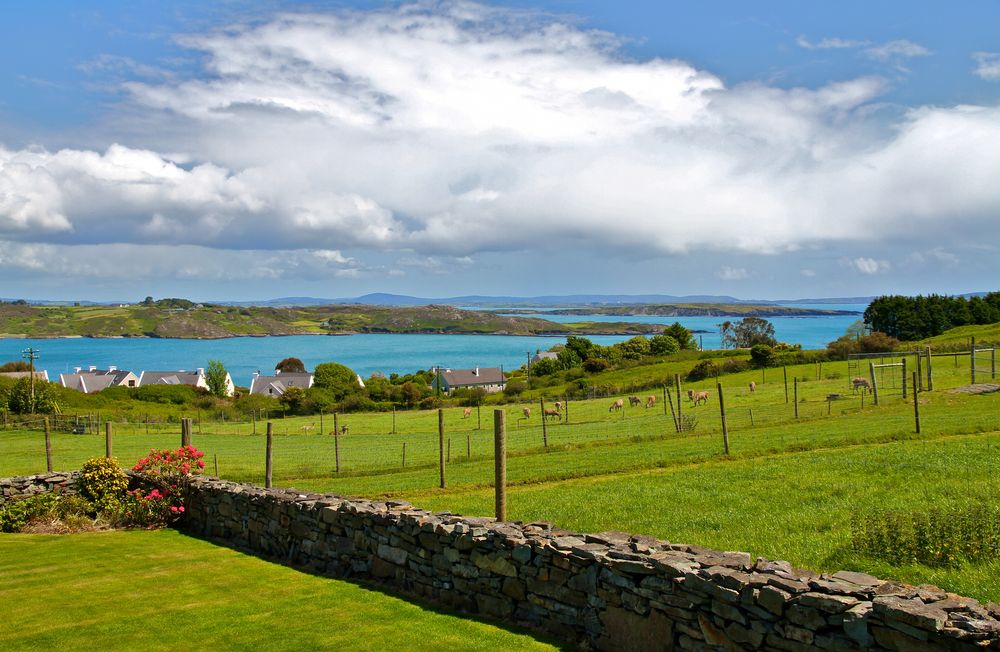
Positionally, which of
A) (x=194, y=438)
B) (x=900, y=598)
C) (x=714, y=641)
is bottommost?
(x=194, y=438)

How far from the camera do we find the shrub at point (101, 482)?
55.9ft

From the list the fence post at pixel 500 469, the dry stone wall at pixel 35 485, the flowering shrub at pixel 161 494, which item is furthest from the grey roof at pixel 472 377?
the fence post at pixel 500 469

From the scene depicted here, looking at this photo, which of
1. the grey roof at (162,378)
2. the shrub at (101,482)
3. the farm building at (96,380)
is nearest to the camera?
the shrub at (101,482)

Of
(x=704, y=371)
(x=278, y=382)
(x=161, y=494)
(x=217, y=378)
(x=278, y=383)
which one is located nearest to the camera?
(x=161, y=494)

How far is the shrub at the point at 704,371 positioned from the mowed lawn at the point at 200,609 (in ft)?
213

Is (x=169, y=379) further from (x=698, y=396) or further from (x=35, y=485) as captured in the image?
(x=35, y=485)

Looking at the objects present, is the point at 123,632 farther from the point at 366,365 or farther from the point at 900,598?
the point at 366,365

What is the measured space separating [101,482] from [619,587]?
14437 millimetres

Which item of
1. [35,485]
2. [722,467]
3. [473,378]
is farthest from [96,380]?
[722,467]

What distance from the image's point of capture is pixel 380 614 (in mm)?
9422

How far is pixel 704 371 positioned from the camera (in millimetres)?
73812

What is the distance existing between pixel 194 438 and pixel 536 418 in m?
24.8

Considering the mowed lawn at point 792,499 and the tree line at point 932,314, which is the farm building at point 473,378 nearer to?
the tree line at point 932,314

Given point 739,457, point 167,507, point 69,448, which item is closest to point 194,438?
point 69,448
